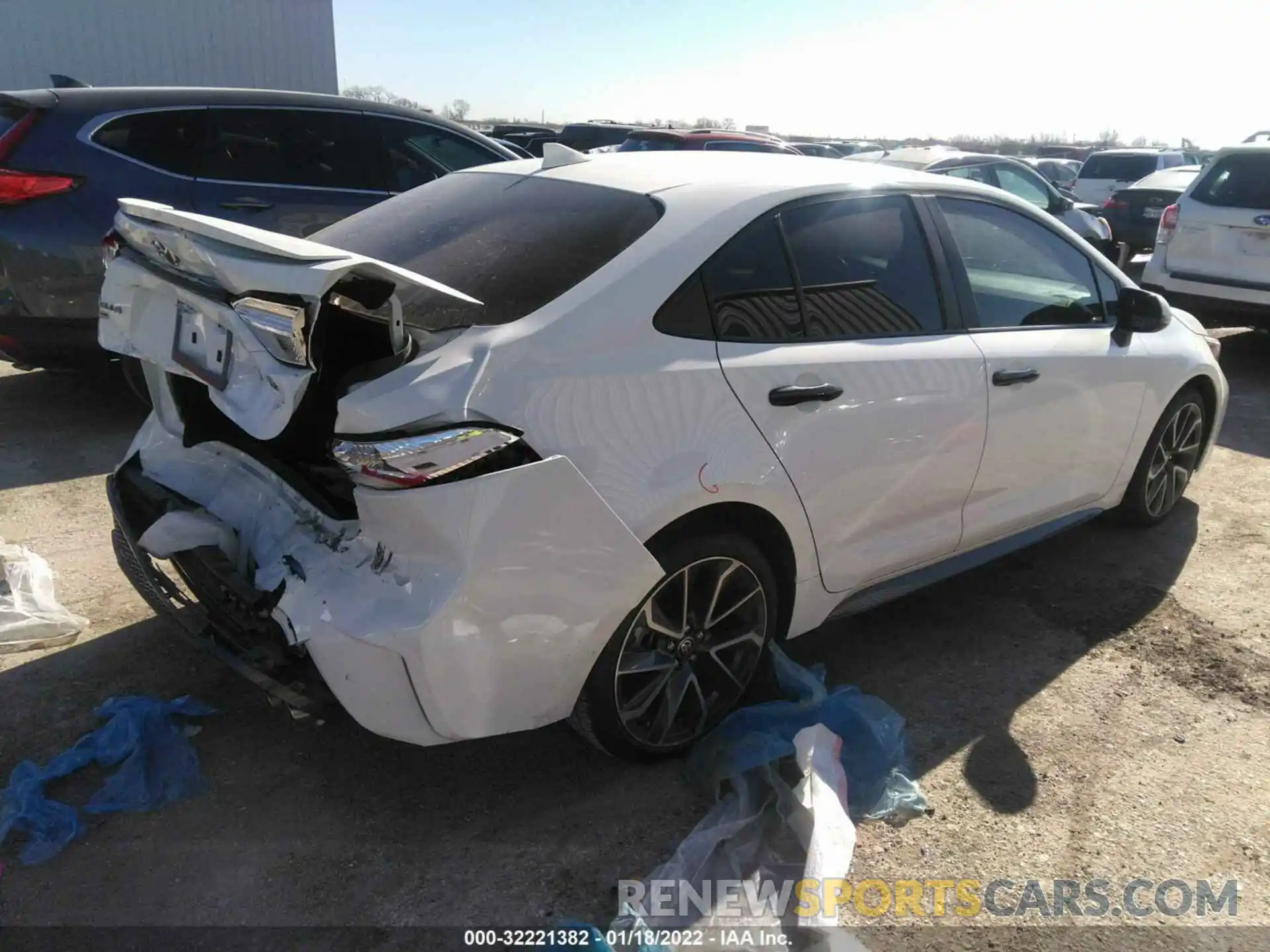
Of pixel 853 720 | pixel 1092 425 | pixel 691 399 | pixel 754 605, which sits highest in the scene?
pixel 691 399

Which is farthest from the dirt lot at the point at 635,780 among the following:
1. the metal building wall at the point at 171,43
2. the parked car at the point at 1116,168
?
the metal building wall at the point at 171,43

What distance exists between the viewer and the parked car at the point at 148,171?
16.4ft

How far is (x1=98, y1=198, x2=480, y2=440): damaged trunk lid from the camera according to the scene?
221cm

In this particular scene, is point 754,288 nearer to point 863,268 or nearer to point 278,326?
point 863,268

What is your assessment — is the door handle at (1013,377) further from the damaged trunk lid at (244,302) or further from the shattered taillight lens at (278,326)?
the shattered taillight lens at (278,326)

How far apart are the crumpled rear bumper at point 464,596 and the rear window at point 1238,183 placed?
7.45 metres

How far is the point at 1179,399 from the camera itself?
443cm

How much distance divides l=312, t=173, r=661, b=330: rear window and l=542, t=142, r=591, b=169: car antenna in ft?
0.52

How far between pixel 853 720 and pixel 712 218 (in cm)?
151

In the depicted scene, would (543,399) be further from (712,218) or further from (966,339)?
(966,339)

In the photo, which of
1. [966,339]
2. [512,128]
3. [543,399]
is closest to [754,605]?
[543,399]

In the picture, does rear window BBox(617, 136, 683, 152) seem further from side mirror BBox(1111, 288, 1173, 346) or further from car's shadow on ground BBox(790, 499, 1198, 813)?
side mirror BBox(1111, 288, 1173, 346)

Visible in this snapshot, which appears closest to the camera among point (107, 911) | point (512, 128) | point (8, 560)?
point (107, 911)

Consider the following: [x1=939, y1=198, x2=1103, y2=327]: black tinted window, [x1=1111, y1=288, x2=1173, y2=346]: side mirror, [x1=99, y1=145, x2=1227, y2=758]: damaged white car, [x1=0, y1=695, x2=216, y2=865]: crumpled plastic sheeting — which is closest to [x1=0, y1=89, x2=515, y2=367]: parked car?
[x1=99, y1=145, x2=1227, y2=758]: damaged white car
